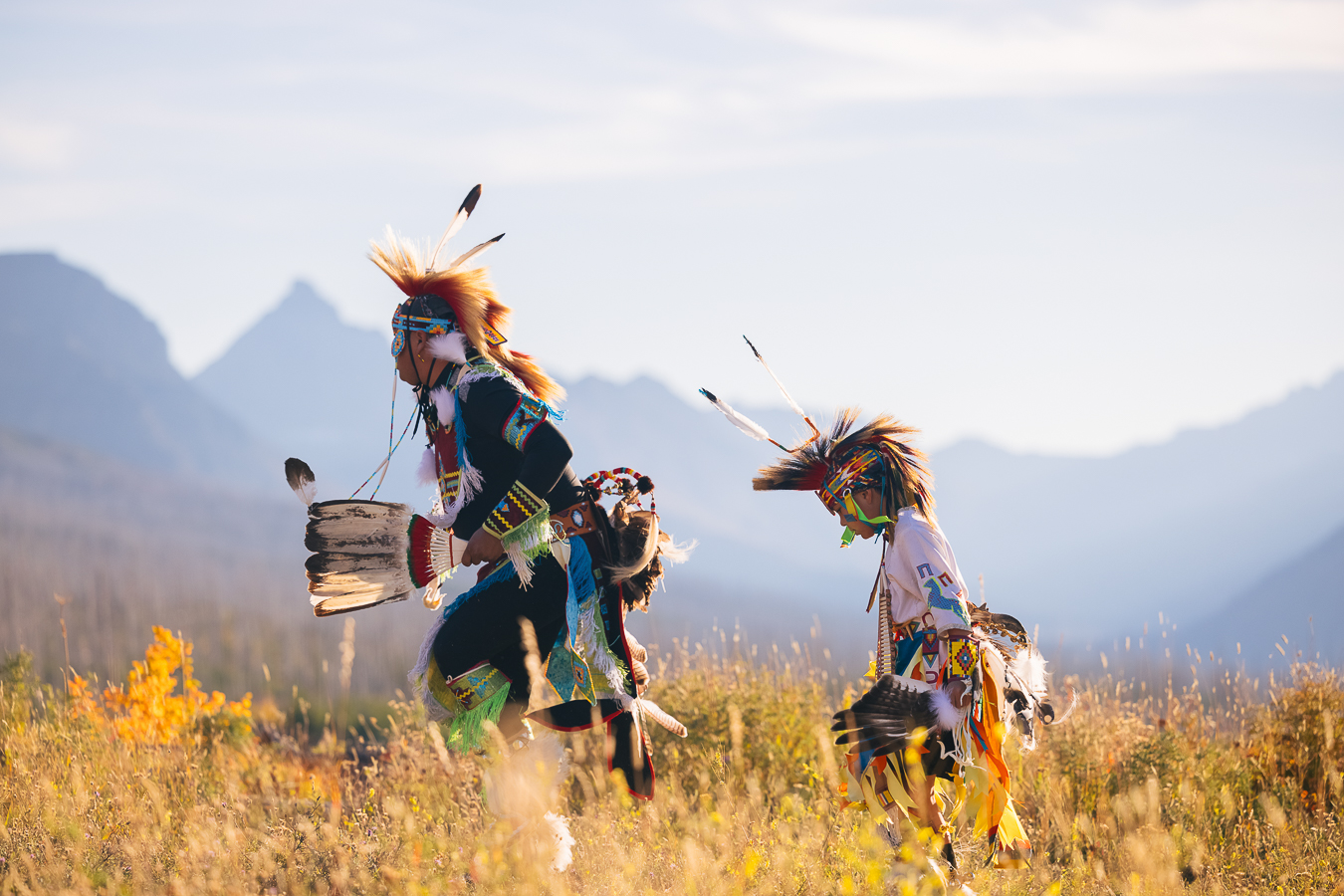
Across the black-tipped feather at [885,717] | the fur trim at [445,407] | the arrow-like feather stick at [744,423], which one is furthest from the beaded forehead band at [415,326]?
the black-tipped feather at [885,717]

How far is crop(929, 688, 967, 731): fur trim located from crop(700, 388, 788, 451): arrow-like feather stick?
3.68 ft

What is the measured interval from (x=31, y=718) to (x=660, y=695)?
11.7ft

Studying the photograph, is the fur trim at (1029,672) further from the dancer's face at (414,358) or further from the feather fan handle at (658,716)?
the dancer's face at (414,358)

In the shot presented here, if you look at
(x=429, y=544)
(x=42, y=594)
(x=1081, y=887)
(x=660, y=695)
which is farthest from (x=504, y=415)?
(x=42, y=594)

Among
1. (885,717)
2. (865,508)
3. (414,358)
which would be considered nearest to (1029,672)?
(885,717)

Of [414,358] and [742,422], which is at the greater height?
[414,358]

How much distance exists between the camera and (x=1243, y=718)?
642 cm

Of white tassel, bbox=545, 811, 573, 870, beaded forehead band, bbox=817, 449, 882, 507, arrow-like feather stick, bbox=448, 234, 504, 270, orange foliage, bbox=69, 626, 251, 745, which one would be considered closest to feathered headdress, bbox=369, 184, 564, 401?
arrow-like feather stick, bbox=448, 234, 504, 270

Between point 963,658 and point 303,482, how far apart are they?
262 cm

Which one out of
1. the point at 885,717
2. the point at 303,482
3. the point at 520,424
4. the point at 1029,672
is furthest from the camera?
the point at 303,482

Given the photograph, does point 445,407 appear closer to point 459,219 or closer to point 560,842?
point 459,219

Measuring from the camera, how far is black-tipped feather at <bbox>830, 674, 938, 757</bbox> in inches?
146

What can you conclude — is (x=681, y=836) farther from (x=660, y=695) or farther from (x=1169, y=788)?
(x=1169, y=788)

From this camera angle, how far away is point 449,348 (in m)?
4.39
